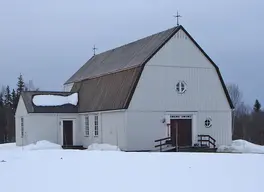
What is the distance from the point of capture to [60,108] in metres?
36.7

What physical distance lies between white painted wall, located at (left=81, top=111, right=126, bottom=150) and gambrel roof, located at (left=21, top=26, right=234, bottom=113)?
489mm

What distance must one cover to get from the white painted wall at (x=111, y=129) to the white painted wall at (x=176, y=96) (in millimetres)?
656

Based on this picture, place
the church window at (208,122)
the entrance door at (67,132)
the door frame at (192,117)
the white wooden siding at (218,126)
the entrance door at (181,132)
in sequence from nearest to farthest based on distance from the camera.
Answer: the entrance door at (181,132) → the door frame at (192,117) → the white wooden siding at (218,126) → the church window at (208,122) → the entrance door at (67,132)

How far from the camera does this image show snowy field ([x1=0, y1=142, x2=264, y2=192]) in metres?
12.4

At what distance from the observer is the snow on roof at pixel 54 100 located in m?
36.5

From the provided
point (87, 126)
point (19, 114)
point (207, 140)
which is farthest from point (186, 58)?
point (19, 114)

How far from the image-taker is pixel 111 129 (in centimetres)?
3241

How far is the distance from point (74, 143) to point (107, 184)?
79.6 feet

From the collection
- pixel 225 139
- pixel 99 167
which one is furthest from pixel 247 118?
pixel 99 167

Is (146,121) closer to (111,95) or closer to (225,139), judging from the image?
(111,95)

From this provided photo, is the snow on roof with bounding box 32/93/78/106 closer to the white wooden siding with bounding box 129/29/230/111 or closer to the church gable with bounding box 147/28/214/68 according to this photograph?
the white wooden siding with bounding box 129/29/230/111

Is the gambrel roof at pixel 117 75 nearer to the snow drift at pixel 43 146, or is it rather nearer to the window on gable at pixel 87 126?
the window on gable at pixel 87 126

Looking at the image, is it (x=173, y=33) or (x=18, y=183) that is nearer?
(x=18, y=183)

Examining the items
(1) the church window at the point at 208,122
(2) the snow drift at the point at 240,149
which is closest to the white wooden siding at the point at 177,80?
(1) the church window at the point at 208,122
